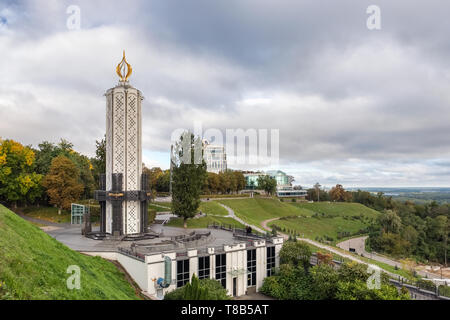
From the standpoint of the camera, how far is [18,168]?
1593 inches

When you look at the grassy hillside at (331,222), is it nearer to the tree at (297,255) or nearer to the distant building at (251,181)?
the tree at (297,255)

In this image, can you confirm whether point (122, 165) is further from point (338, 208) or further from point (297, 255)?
point (338, 208)

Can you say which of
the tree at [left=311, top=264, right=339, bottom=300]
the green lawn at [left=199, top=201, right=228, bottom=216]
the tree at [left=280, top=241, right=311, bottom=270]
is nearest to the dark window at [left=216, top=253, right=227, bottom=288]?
the tree at [left=280, top=241, right=311, bottom=270]

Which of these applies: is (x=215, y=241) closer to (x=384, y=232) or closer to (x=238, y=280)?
(x=238, y=280)

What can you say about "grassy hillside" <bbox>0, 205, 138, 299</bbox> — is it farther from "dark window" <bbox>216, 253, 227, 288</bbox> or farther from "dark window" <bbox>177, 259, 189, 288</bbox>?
"dark window" <bbox>216, 253, 227, 288</bbox>

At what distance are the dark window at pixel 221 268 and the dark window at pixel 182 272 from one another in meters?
2.68

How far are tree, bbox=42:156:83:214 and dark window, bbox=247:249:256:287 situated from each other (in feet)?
89.1

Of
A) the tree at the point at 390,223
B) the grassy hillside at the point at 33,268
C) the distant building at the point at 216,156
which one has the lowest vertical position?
the tree at the point at 390,223

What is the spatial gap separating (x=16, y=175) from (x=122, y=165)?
76.1ft

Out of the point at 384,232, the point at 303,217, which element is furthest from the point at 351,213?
the point at 384,232

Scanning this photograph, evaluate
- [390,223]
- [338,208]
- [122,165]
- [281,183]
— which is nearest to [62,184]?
[122,165]

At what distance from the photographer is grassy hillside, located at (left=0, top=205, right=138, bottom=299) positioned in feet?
30.6

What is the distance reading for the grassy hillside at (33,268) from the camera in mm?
9328

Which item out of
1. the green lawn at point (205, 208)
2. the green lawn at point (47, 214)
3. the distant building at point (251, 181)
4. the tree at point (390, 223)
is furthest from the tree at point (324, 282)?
the distant building at point (251, 181)
